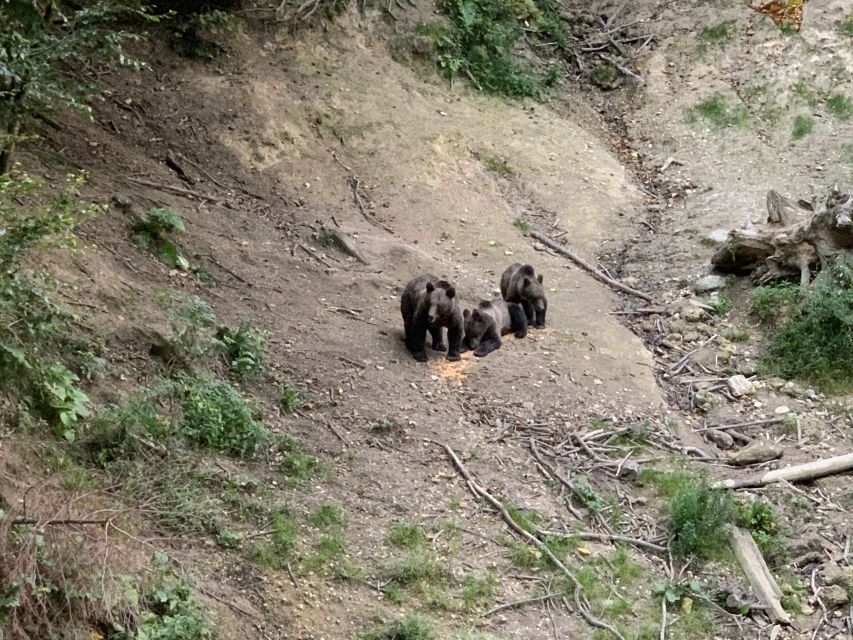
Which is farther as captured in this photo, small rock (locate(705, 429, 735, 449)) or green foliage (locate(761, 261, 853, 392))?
green foliage (locate(761, 261, 853, 392))

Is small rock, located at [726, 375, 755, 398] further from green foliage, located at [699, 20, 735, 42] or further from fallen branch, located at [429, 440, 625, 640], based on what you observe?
green foliage, located at [699, 20, 735, 42]

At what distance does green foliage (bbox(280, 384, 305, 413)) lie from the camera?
30.5 ft

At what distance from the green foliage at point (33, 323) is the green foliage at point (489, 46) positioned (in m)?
10.8

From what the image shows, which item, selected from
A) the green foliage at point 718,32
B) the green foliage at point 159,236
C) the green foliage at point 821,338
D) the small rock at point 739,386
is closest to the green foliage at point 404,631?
the green foliage at point 159,236

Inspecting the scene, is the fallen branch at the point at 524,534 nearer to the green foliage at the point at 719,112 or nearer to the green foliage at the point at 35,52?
the green foliage at the point at 35,52

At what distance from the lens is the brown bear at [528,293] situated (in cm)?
1190

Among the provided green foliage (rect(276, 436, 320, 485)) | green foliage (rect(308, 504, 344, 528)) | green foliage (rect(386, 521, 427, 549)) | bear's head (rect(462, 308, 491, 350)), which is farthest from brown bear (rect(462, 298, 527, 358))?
green foliage (rect(308, 504, 344, 528))

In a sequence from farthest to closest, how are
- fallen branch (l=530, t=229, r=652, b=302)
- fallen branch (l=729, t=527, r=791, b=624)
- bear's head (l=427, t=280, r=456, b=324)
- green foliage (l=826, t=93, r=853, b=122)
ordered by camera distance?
green foliage (l=826, t=93, r=853, b=122) < fallen branch (l=530, t=229, r=652, b=302) < bear's head (l=427, t=280, r=456, b=324) < fallen branch (l=729, t=527, r=791, b=624)

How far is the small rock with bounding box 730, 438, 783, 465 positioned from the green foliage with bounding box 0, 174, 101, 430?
5940 mm

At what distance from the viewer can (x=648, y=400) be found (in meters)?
10.8

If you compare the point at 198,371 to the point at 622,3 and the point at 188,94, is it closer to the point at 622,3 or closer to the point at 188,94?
the point at 188,94

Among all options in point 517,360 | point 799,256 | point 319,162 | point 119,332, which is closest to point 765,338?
point 799,256

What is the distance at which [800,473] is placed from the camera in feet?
31.2

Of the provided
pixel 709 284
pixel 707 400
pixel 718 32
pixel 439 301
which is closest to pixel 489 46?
pixel 718 32
